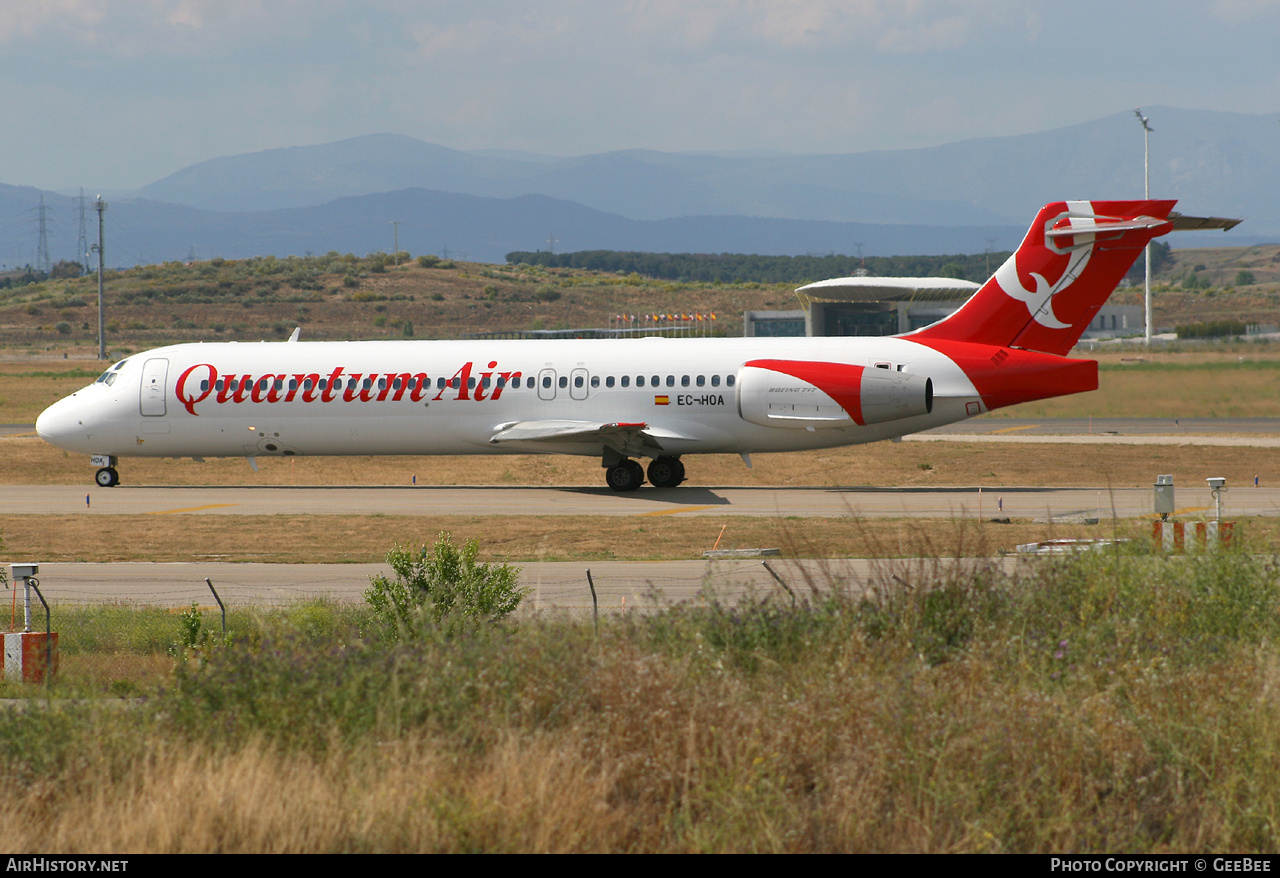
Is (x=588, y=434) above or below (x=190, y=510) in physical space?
above

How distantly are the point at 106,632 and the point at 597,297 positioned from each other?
110 m

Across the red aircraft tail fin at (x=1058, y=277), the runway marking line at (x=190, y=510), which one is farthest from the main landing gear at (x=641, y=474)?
the runway marking line at (x=190, y=510)

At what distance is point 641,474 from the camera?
3039cm

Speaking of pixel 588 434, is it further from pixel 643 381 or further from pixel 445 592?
pixel 445 592

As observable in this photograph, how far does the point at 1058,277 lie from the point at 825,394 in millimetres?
5961

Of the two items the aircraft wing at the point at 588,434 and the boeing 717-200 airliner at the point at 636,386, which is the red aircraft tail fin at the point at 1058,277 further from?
the aircraft wing at the point at 588,434

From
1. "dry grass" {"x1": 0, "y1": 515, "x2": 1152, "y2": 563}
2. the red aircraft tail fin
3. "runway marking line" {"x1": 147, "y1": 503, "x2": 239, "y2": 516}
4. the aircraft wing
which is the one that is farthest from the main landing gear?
"runway marking line" {"x1": 147, "y1": 503, "x2": 239, "y2": 516}

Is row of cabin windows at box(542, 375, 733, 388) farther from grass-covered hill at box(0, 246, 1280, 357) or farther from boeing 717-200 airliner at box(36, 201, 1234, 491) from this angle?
grass-covered hill at box(0, 246, 1280, 357)

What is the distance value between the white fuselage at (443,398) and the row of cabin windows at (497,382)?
0.08 feet

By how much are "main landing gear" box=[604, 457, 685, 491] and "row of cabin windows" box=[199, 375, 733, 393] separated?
2025 mm

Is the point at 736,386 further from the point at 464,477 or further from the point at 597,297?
the point at 597,297

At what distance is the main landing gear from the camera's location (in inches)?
1194

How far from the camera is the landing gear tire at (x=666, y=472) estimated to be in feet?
100

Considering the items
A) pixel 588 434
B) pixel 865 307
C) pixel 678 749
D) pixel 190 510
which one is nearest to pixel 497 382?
pixel 588 434
